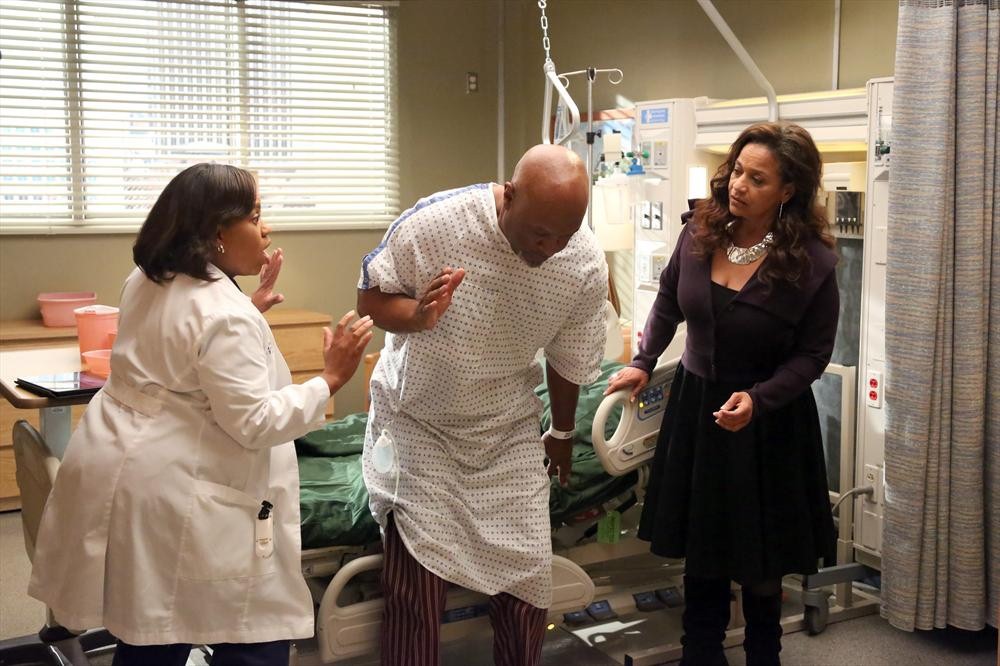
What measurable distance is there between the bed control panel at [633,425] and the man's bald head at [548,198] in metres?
0.71

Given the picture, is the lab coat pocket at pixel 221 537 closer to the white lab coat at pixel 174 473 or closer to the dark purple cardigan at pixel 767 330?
the white lab coat at pixel 174 473

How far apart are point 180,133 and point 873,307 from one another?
Result: 340 cm

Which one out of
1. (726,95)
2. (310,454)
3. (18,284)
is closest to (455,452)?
(310,454)

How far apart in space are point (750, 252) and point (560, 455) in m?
0.67

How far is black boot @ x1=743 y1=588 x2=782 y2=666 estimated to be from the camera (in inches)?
104

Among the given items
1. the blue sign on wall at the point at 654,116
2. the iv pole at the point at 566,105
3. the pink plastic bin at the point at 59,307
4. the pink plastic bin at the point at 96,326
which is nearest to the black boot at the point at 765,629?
the iv pole at the point at 566,105

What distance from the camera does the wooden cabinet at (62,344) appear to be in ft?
14.0

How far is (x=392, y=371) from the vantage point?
235 centimetres

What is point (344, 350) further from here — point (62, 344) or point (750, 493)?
point (62, 344)

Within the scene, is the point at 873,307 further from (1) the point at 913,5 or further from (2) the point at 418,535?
(2) the point at 418,535

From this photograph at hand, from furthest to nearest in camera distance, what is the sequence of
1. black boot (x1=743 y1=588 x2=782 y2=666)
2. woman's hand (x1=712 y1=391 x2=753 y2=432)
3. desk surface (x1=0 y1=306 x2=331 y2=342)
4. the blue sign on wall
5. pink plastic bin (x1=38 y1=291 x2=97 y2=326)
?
pink plastic bin (x1=38 y1=291 x2=97 y2=326), desk surface (x1=0 y1=306 x2=331 y2=342), the blue sign on wall, black boot (x1=743 y1=588 x2=782 y2=666), woman's hand (x1=712 y1=391 x2=753 y2=432)

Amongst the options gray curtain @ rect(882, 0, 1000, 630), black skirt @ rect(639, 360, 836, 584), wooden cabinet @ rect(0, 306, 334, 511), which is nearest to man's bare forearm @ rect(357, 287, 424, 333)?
black skirt @ rect(639, 360, 836, 584)

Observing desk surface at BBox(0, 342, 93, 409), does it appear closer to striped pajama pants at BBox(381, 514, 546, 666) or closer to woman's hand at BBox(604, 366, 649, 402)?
striped pajama pants at BBox(381, 514, 546, 666)

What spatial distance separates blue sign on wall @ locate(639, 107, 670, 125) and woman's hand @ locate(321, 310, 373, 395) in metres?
2.25
